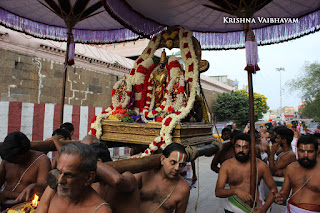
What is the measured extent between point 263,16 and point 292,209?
375cm

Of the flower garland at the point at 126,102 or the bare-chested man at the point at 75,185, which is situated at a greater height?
the flower garland at the point at 126,102

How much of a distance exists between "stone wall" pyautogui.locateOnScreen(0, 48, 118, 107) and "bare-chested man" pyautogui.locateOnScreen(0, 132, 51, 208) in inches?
196

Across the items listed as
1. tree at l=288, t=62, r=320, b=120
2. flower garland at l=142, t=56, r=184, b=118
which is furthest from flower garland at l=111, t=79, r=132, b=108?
tree at l=288, t=62, r=320, b=120

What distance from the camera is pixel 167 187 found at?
223cm

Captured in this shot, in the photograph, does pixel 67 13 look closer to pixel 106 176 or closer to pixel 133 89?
pixel 133 89

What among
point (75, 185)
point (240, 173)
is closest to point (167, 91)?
point (240, 173)

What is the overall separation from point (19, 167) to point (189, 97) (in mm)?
2785

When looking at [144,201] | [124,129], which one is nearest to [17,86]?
[124,129]

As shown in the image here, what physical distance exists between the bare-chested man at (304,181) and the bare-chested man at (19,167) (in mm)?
2837

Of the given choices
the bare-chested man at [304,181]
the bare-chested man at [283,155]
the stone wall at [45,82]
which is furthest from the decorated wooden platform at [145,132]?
the stone wall at [45,82]

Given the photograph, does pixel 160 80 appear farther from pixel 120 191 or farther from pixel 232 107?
pixel 232 107

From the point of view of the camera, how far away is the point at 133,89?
4.76 metres

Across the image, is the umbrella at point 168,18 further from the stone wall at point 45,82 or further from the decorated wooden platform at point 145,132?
the stone wall at point 45,82

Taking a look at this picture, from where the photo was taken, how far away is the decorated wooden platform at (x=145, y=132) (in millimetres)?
3653
